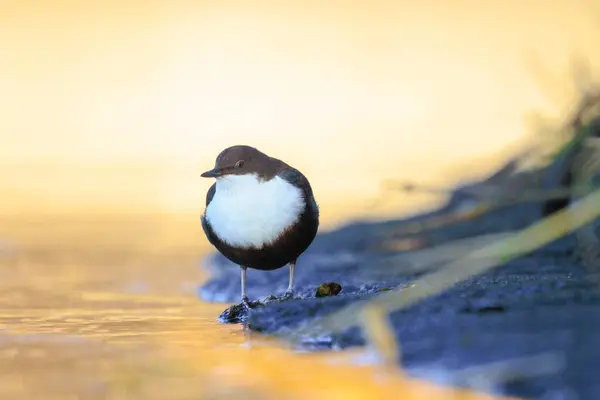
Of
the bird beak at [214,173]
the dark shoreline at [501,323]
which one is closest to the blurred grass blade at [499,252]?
the dark shoreline at [501,323]

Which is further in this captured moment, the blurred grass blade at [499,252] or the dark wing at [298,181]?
the dark wing at [298,181]

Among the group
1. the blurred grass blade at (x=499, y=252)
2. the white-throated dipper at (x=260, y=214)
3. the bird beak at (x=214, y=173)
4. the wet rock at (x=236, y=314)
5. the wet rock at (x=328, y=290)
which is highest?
the bird beak at (x=214, y=173)

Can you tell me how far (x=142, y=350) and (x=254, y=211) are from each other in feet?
4.17

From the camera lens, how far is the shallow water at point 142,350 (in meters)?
2.88

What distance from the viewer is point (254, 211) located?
191 inches

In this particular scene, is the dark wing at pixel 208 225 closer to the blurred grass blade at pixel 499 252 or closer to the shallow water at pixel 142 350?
the shallow water at pixel 142 350

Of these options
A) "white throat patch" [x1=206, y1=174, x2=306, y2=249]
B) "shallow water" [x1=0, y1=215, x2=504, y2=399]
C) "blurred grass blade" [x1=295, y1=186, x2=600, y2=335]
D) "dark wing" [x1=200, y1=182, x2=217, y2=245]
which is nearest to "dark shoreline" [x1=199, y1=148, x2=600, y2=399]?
"shallow water" [x1=0, y1=215, x2=504, y2=399]

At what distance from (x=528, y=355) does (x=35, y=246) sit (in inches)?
283

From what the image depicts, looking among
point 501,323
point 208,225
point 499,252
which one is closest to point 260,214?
point 208,225

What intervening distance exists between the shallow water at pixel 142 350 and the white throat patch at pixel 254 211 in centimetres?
42

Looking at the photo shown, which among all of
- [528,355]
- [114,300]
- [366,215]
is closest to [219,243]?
[114,300]

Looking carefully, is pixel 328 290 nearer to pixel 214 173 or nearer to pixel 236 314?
pixel 236 314

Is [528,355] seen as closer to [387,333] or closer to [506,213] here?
[387,333]

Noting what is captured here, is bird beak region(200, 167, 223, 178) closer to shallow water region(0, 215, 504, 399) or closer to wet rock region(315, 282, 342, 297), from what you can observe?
shallow water region(0, 215, 504, 399)
